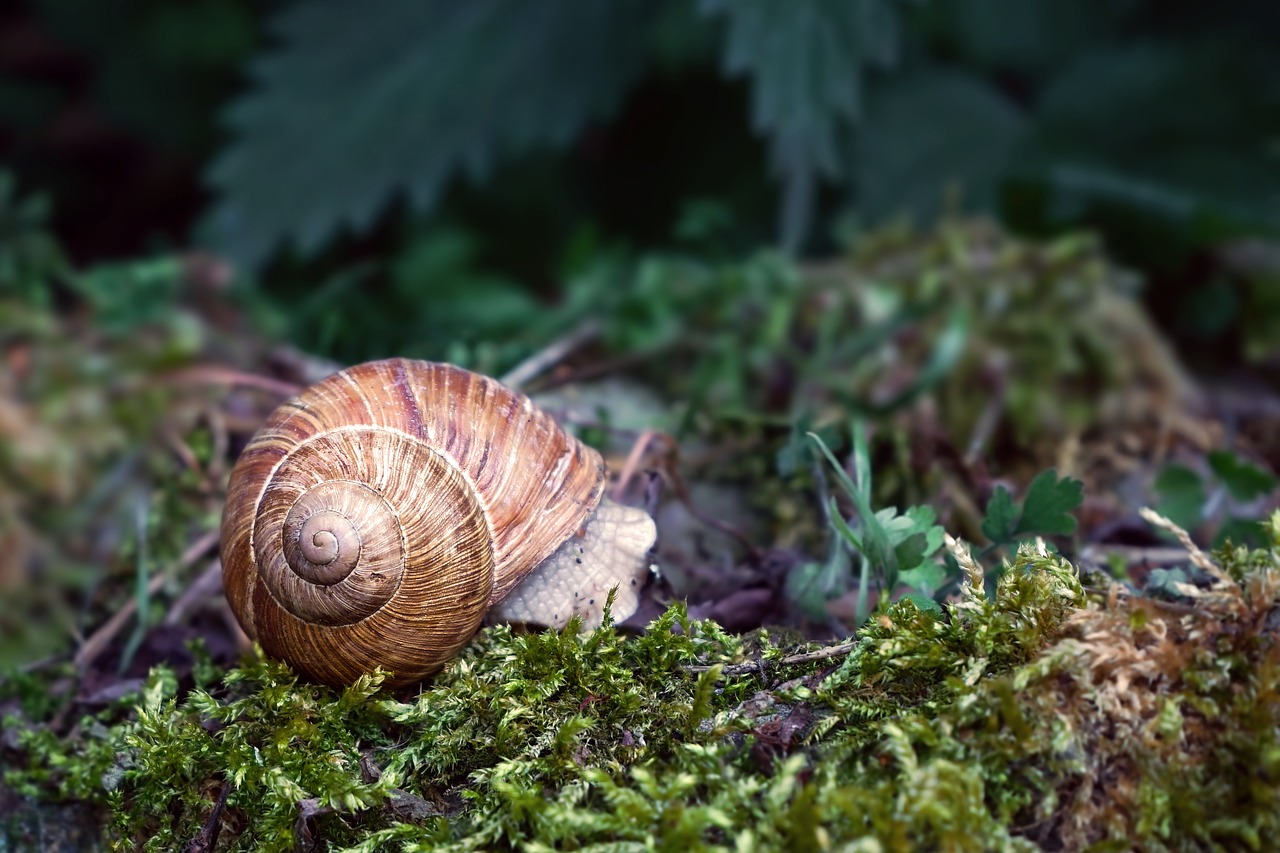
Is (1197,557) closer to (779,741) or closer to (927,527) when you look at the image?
(927,527)

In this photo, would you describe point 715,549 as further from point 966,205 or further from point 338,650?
point 966,205

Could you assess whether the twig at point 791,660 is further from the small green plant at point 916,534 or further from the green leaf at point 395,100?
the green leaf at point 395,100

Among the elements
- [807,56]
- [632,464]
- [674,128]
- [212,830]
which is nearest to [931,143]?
[807,56]

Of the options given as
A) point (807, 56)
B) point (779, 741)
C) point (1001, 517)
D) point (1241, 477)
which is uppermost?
point (807, 56)

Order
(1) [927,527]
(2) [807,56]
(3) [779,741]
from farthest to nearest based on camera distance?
(2) [807,56]
(1) [927,527]
(3) [779,741]

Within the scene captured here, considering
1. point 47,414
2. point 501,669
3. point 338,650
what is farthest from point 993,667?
point 47,414

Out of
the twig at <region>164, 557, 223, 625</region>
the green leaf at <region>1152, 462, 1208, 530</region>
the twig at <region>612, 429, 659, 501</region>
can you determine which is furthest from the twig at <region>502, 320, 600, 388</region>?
the green leaf at <region>1152, 462, 1208, 530</region>
